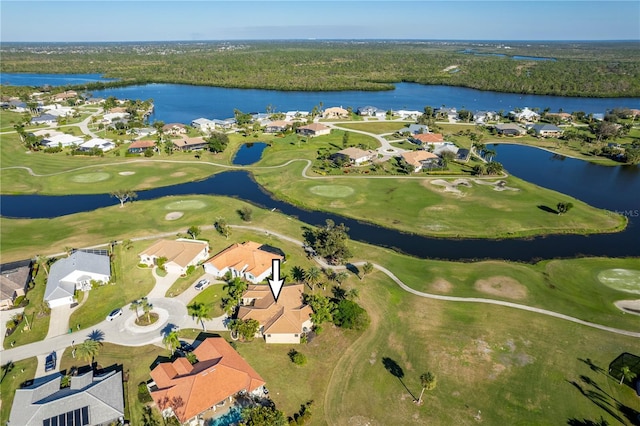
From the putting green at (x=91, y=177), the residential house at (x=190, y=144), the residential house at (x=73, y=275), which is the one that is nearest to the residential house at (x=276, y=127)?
the residential house at (x=190, y=144)

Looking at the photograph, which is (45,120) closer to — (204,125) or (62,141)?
(62,141)

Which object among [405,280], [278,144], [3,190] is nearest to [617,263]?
[405,280]

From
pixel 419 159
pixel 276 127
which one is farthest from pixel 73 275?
pixel 276 127

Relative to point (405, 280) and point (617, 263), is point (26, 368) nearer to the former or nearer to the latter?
point (405, 280)

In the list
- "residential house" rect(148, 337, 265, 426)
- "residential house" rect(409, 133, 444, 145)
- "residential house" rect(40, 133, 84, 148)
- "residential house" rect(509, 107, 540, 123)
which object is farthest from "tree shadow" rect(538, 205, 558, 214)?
"residential house" rect(40, 133, 84, 148)

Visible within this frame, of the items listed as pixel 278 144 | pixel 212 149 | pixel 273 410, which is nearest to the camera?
pixel 273 410

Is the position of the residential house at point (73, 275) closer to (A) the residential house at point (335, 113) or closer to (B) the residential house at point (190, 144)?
(B) the residential house at point (190, 144)
